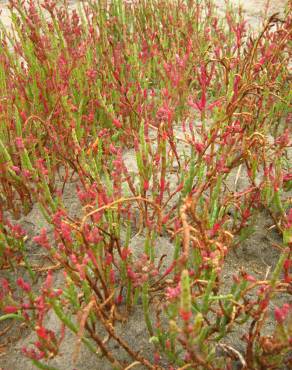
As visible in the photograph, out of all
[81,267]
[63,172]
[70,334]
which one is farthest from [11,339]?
[63,172]

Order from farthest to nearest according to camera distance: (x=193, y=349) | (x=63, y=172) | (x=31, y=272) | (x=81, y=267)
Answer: (x=63, y=172)
(x=31, y=272)
(x=81, y=267)
(x=193, y=349)

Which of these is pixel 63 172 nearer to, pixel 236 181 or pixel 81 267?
pixel 236 181

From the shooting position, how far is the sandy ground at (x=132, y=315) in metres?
1.45

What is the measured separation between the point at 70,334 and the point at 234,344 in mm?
619

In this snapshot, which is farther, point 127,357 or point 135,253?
point 135,253

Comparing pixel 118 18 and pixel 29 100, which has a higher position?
pixel 118 18

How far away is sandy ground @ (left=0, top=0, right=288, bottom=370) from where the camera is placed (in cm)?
145

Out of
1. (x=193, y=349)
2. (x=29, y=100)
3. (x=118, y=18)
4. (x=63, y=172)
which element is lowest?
(x=63, y=172)

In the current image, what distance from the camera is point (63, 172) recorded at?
2.34 m

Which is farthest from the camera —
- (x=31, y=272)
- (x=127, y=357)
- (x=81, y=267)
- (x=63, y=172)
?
(x=63, y=172)

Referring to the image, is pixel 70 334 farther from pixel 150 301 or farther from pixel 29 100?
pixel 29 100

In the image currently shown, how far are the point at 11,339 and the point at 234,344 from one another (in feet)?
2.85

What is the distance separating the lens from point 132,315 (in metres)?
1.55

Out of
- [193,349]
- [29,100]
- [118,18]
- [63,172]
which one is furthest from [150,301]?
[118,18]
